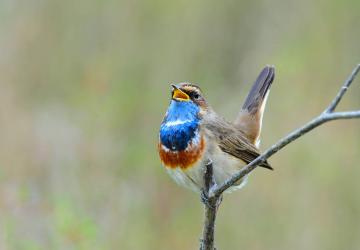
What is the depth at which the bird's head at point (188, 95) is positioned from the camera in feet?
18.8

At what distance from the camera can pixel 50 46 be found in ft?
28.6

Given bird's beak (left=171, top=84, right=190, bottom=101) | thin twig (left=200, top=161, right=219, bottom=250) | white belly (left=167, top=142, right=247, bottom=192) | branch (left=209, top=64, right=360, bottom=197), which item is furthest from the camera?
bird's beak (left=171, top=84, right=190, bottom=101)

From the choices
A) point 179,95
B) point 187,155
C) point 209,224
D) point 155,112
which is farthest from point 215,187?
point 155,112

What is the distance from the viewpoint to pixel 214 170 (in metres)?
5.55

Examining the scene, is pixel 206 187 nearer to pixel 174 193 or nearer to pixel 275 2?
pixel 174 193

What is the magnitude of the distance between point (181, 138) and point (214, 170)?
0.96 feet

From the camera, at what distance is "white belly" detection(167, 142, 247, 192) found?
5.43 m

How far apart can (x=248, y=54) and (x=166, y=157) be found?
3.69 m

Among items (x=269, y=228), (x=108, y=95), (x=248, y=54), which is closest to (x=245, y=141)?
(x=269, y=228)

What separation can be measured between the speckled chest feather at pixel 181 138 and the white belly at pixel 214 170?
4cm

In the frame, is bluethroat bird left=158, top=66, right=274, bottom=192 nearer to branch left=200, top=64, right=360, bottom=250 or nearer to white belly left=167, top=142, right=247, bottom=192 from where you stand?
white belly left=167, top=142, right=247, bottom=192

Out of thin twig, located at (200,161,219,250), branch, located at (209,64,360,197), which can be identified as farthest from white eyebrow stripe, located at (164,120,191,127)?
branch, located at (209,64,360,197)

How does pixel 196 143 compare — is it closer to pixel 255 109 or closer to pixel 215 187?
pixel 215 187

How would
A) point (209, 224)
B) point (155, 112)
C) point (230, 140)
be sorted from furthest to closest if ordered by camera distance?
point (155, 112) → point (230, 140) → point (209, 224)
